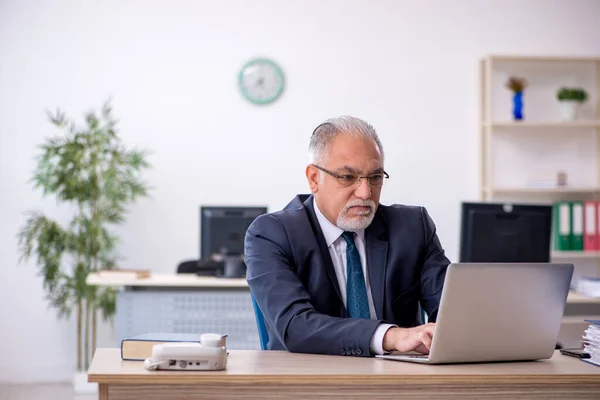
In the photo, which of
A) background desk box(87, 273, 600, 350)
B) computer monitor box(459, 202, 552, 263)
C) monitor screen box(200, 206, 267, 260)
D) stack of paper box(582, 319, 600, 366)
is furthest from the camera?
monitor screen box(200, 206, 267, 260)

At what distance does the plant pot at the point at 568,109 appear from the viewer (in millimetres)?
6242

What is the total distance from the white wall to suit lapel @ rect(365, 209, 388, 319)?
392 centimetres

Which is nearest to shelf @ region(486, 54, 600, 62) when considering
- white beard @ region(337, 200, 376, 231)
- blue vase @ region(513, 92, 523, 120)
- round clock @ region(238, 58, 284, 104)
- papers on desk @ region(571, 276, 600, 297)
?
blue vase @ region(513, 92, 523, 120)

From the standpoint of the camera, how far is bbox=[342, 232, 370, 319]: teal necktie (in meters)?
2.30

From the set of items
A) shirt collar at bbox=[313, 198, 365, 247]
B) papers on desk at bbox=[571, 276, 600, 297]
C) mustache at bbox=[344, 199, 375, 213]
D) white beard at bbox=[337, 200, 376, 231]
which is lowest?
papers on desk at bbox=[571, 276, 600, 297]

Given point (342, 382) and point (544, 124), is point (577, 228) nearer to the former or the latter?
point (544, 124)

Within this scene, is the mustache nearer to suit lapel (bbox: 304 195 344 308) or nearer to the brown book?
suit lapel (bbox: 304 195 344 308)

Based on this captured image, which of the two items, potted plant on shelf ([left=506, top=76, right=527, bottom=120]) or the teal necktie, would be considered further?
potted plant on shelf ([left=506, top=76, right=527, bottom=120])

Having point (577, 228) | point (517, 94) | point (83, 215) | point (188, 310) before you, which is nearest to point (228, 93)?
point (83, 215)

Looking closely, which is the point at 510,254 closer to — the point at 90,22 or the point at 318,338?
the point at 318,338

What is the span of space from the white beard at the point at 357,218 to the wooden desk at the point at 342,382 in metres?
0.58

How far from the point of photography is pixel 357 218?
231 cm

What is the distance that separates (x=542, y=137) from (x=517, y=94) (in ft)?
1.58

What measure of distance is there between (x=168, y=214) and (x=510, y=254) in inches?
117
